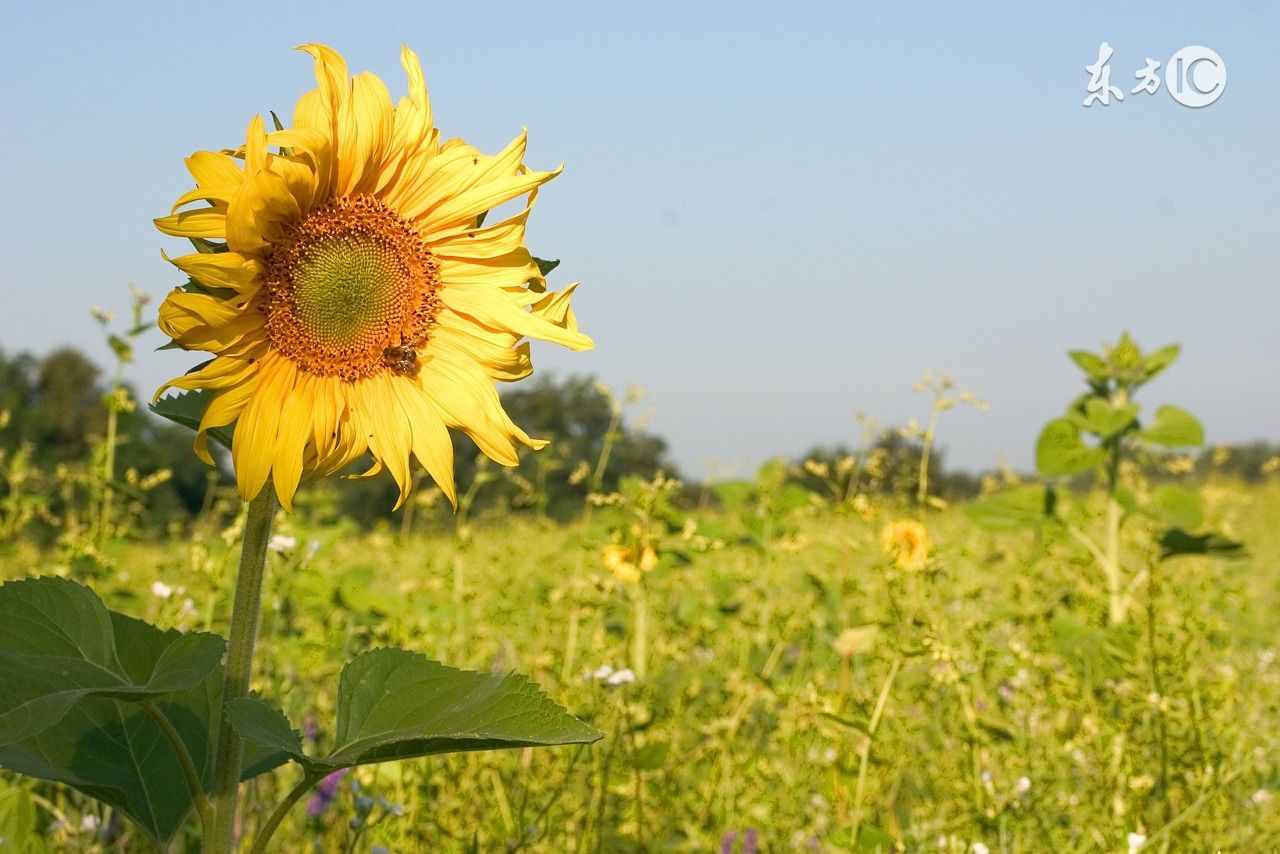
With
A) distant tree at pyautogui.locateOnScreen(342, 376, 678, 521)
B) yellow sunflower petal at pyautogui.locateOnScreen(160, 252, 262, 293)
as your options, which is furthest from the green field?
distant tree at pyautogui.locateOnScreen(342, 376, 678, 521)

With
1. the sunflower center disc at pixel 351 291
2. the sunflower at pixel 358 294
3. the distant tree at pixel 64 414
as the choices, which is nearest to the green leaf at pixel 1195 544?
the sunflower at pixel 358 294

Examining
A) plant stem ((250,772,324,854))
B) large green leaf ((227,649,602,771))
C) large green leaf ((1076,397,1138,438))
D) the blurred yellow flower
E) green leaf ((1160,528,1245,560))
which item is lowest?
plant stem ((250,772,324,854))

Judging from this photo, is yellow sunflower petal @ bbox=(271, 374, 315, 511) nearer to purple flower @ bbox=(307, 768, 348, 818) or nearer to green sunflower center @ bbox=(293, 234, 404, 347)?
green sunflower center @ bbox=(293, 234, 404, 347)

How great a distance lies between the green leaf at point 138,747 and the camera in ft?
5.54

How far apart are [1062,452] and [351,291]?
284cm

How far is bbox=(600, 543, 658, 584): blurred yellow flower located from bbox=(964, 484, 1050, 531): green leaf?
1.17 metres

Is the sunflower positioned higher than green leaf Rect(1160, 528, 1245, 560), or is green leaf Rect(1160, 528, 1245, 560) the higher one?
the sunflower

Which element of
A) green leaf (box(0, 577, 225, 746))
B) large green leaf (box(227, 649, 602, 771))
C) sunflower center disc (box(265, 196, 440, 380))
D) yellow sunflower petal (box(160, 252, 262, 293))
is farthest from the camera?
sunflower center disc (box(265, 196, 440, 380))

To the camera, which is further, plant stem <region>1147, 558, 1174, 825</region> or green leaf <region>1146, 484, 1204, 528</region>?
green leaf <region>1146, 484, 1204, 528</region>

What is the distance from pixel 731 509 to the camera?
17.3 feet

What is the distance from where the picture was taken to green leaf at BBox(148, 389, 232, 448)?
1707 mm

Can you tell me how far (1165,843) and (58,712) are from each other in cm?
227

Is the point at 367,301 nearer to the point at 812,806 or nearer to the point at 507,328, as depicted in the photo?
the point at 507,328

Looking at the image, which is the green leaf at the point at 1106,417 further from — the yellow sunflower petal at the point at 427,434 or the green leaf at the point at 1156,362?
the yellow sunflower petal at the point at 427,434
